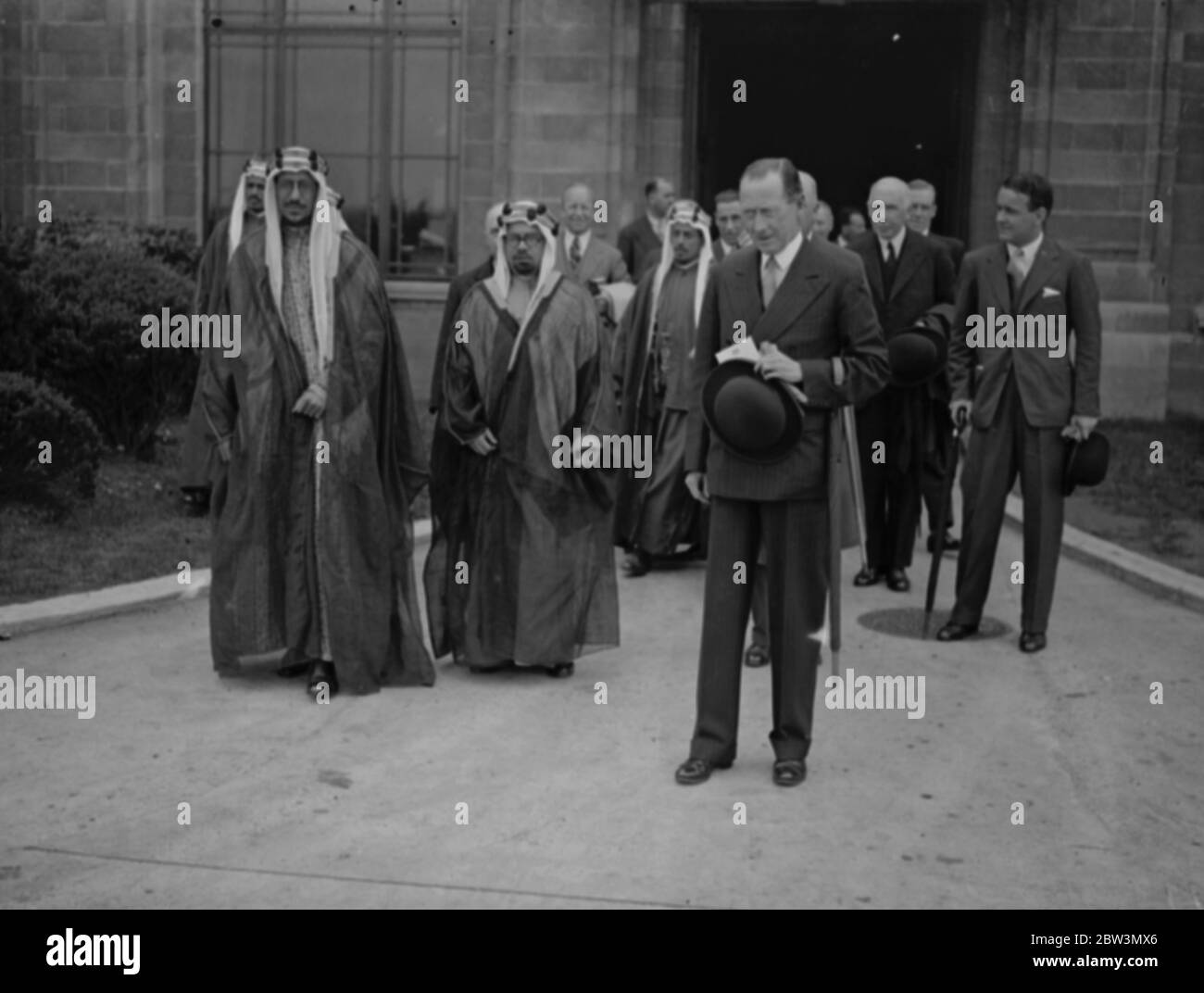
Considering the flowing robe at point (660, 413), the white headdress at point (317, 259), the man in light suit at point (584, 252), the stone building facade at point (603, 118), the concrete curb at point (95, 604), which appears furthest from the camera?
the stone building facade at point (603, 118)

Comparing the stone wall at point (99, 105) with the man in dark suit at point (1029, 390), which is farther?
the stone wall at point (99, 105)

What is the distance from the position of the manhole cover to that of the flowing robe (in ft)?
4.87

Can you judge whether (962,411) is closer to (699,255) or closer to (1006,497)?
(1006,497)

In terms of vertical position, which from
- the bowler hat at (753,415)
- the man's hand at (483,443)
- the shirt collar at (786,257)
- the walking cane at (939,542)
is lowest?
the walking cane at (939,542)

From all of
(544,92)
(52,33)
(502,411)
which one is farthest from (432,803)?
(52,33)

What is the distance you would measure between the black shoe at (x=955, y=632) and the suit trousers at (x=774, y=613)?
8.38 feet

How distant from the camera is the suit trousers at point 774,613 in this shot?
22.1ft

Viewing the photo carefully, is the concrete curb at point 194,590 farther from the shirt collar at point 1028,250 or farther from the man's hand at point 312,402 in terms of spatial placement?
the man's hand at point 312,402

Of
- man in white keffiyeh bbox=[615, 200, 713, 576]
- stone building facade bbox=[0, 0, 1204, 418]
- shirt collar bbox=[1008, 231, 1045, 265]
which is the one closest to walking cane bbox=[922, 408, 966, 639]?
shirt collar bbox=[1008, 231, 1045, 265]

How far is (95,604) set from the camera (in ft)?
30.4

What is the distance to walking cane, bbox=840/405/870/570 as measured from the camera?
974cm

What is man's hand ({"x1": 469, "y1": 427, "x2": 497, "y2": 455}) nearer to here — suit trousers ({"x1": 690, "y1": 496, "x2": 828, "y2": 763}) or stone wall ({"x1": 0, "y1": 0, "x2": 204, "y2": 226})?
suit trousers ({"x1": 690, "y1": 496, "x2": 828, "y2": 763})

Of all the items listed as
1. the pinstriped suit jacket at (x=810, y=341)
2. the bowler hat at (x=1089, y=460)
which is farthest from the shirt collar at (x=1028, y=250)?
the pinstriped suit jacket at (x=810, y=341)

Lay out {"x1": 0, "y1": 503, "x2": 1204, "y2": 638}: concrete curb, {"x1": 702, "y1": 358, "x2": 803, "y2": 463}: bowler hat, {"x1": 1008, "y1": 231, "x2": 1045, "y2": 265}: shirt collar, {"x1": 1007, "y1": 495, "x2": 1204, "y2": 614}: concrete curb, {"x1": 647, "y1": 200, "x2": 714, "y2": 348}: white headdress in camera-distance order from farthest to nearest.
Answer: {"x1": 647, "y1": 200, "x2": 714, "y2": 348}: white headdress, {"x1": 1007, "y1": 495, "x2": 1204, "y2": 614}: concrete curb, {"x1": 1008, "y1": 231, "x2": 1045, "y2": 265}: shirt collar, {"x1": 0, "y1": 503, "x2": 1204, "y2": 638}: concrete curb, {"x1": 702, "y1": 358, "x2": 803, "y2": 463}: bowler hat
